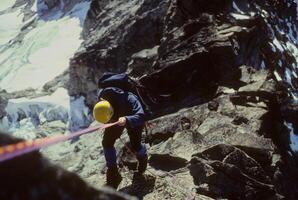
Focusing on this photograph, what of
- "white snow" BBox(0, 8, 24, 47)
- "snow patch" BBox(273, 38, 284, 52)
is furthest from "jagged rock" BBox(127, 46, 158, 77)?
"white snow" BBox(0, 8, 24, 47)

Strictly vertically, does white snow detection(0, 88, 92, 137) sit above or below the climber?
below

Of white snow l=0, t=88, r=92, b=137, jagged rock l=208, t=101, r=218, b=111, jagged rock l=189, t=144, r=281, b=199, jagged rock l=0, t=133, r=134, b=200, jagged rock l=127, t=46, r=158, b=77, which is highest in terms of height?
jagged rock l=0, t=133, r=134, b=200

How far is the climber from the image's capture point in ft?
24.4

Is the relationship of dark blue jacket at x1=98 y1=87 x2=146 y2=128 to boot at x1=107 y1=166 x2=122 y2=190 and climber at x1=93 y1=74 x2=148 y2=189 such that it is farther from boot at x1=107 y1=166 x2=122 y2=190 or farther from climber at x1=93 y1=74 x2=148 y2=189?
boot at x1=107 y1=166 x2=122 y2=190

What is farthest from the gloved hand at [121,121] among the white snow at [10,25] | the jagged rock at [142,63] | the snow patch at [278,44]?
the white snow at [10,25]

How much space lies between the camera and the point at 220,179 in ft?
28.7

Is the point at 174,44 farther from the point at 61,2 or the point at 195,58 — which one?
the point at 61,2

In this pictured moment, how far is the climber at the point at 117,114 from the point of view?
745 cm

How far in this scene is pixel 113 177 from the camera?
8.56 meters

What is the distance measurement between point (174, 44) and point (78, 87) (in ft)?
61.9

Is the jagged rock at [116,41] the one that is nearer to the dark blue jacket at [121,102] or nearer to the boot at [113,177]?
the boot at [113,177]

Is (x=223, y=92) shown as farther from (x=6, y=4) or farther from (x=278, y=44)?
(x=6, y=4)

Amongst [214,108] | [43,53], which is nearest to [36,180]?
[214,108]

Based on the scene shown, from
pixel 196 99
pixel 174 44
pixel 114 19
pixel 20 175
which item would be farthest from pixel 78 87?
pixel 20 175
